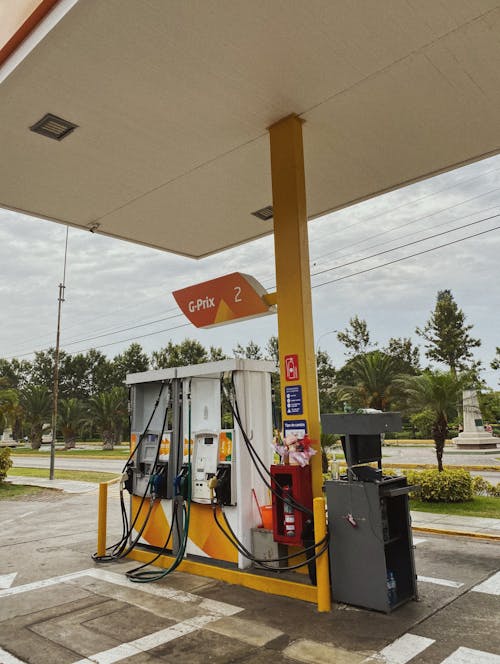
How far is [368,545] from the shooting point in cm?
437

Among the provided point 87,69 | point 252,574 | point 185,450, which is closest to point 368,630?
point 252,574

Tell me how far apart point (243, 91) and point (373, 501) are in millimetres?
4496

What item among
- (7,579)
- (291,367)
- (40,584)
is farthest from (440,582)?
(7,579)

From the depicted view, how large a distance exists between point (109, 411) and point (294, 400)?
34.3m

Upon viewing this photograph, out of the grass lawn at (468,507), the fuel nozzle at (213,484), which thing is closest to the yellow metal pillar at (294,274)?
the fuel nozzle at (213,484)

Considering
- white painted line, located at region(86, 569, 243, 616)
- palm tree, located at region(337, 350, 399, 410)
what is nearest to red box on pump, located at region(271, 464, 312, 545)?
white painted line, located at region(86, 569, 243, 616)

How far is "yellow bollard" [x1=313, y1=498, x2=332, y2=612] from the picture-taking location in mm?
4391

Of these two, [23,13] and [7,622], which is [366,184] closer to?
[23,13]

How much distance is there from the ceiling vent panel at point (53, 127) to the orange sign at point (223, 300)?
254 cm

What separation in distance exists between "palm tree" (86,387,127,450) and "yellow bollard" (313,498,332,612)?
34.7 metres

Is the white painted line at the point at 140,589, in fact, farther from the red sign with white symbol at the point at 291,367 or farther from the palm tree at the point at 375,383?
the palm tree at the point at 375,383

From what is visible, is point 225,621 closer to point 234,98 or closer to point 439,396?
point 234,98

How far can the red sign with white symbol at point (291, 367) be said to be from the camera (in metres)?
A: 5.52

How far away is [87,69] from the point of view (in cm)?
502
